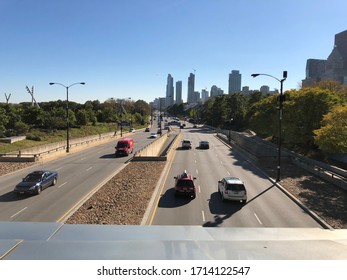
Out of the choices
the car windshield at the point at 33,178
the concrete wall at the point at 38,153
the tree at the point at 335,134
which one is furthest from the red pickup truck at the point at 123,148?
the tree at the point at 335,134

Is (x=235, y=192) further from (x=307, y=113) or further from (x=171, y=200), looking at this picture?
(x=307, y=113)

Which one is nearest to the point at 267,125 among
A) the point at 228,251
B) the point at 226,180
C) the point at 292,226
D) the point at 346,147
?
the point at 346,147

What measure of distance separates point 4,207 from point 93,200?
4.96 meters

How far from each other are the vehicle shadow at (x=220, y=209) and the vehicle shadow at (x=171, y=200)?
1.56 meters

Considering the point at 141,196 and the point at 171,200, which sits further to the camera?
the point at 141,196

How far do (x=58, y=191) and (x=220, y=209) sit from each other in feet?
37.3

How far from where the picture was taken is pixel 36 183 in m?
21.5

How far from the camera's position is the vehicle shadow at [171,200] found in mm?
18953

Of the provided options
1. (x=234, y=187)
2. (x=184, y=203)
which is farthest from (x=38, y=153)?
(x=234, y=187)

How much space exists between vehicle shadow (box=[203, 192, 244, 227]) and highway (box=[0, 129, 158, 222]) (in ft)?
25.3

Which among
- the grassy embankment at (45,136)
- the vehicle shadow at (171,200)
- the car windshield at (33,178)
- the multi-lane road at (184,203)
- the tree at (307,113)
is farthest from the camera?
the grassy embankment at (45,136)

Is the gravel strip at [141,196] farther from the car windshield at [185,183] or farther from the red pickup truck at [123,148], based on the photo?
the red pickup truck at [123,148]

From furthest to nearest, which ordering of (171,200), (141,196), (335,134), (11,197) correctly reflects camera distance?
(335,134) → (11,197) → (141,196) → (171,200)

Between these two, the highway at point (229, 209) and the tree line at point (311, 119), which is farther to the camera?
the tree line at point (311, 119)
